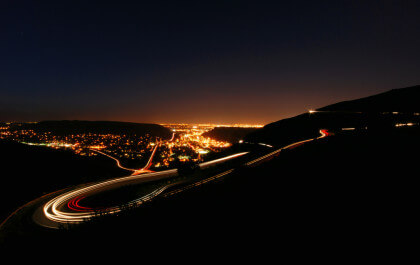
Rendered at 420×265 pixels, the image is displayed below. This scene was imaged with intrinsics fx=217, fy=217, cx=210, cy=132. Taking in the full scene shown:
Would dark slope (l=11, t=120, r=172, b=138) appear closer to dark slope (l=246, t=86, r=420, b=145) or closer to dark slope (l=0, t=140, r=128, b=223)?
dark slope (l=0, t=140, r=128, b=223)

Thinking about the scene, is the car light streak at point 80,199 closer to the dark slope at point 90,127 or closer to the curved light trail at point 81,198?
the curved light trail at point 81,198

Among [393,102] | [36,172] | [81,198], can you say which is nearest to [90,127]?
[36,172]

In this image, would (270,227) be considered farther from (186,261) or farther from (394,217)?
(394,217)

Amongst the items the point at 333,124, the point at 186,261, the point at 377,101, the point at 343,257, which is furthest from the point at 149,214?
the point at 377,101

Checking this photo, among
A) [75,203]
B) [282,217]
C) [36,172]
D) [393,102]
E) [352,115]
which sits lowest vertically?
[75,203]

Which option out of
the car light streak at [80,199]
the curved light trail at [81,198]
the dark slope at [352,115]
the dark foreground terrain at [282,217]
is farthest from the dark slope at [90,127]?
the dark foreground terrain at [282,217]

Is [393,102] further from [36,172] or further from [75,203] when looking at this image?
[36,172]
